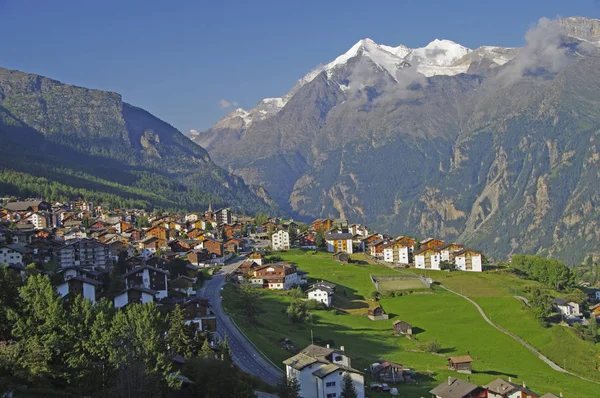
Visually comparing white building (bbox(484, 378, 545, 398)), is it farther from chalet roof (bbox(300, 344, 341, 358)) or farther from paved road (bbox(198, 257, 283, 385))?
paved road (bbox(198, 257, 283, 385))

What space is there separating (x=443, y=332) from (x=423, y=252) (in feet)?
162

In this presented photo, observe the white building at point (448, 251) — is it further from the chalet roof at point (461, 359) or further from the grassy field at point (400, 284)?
the chalet roof at point (461, 359)

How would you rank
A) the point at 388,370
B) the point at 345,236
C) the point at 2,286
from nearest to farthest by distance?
the point at 2,286 → the point at 388,370 → the point at 345,236

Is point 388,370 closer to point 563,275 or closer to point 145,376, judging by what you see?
point 145,376

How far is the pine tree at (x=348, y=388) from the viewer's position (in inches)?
2168

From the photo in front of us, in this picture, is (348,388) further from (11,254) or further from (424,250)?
(424,250)

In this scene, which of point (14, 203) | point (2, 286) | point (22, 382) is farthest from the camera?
point (14, 203)

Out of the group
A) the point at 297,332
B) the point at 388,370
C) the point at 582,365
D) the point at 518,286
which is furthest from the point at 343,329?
the point at 518,286

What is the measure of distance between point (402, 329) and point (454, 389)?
1232 inches

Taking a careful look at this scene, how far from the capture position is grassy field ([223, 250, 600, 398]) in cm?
7425

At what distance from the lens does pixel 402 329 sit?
302ft

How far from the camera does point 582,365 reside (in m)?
84.1

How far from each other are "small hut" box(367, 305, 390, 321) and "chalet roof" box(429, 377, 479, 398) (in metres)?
36.1

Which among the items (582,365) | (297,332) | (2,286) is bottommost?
(582,365)
